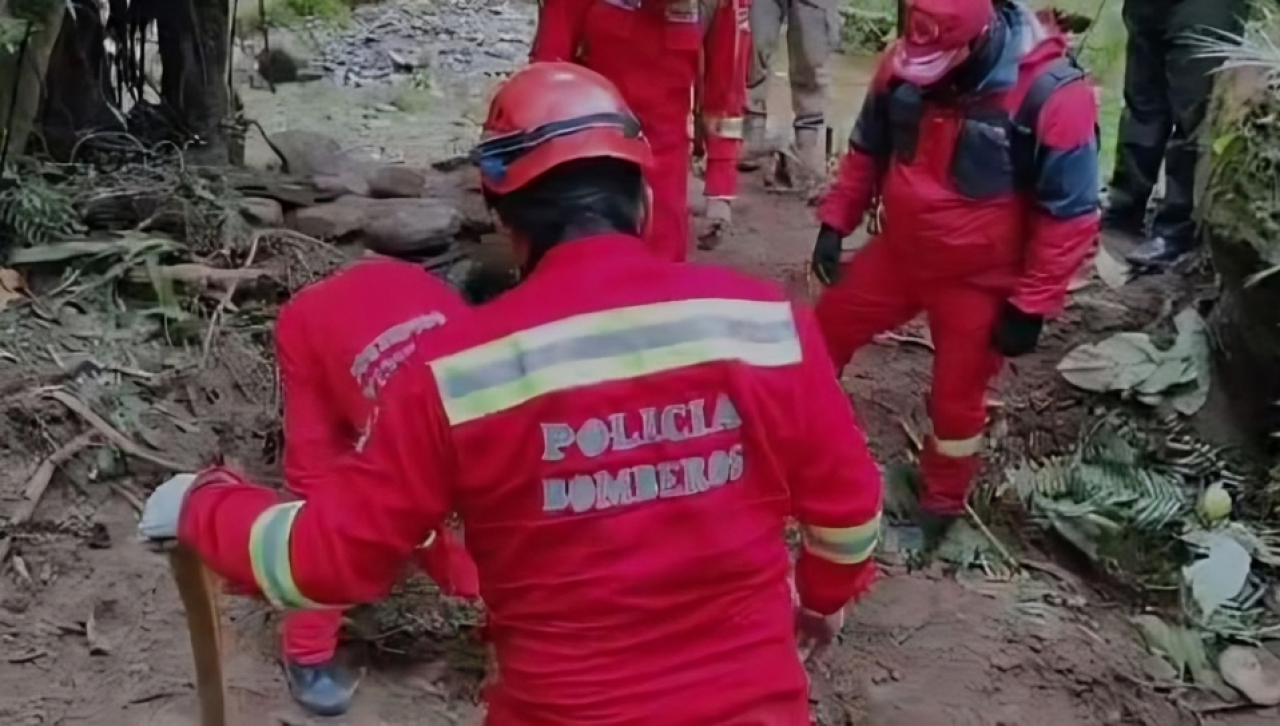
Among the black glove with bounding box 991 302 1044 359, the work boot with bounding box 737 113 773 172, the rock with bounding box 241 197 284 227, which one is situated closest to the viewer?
the black glove with bounding box 991 302 1044 359

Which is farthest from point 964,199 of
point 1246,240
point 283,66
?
point 283,66

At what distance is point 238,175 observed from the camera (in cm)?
645

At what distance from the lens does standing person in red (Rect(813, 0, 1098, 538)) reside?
13.3 feet

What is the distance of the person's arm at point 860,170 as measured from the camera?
4.45m

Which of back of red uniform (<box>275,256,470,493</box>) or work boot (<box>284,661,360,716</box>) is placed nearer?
back of red uniform (<box>275,256,470,493</box>)

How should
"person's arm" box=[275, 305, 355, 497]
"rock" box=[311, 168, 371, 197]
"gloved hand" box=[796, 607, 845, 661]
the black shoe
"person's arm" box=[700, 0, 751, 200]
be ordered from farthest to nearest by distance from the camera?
"rock" box=[311, 168, 371, 197]
the black shoe
"person's arm" box=[700, 0, 751, 200]
"person's arm" box=[275, 305, 355, 497]
"gloved hand" box=[796, 607, 845, 661]

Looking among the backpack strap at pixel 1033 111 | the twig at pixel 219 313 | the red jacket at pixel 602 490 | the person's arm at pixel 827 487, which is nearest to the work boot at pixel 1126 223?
the backpack strap at pixel 1033 111

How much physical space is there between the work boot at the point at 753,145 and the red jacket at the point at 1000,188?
11.0 feet

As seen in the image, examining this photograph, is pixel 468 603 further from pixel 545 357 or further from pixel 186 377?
pixel 545 357

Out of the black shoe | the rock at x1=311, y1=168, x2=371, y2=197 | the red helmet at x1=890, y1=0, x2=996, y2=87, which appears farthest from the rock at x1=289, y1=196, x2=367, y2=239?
the black shoe

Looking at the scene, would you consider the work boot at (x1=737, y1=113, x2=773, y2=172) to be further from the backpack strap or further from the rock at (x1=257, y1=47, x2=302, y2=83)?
the rock at (x1=257, y1=47, x2=302, y2=83)

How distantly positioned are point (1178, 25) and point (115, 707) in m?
4.40

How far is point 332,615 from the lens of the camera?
3.73 metres

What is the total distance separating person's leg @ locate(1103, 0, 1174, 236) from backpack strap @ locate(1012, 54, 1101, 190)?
2287mm
